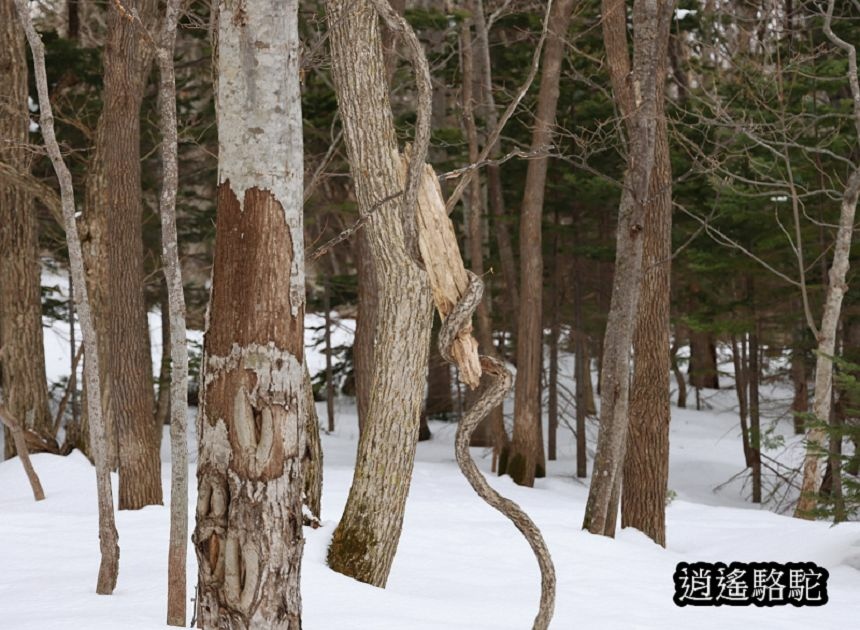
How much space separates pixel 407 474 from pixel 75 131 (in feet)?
36.7

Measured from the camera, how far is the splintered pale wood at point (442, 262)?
5.40 meters

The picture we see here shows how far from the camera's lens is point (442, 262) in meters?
5.80

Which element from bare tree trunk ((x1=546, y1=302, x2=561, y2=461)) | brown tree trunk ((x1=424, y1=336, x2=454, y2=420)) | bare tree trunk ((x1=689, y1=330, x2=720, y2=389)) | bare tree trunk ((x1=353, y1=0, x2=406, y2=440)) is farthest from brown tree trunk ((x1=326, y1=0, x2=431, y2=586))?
bare tree trunk ((x1=689, y1=330, x2=720, y2=389))

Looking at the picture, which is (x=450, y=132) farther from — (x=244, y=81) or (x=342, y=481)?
(x=244, y=81)

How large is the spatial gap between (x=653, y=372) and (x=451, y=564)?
3051mm

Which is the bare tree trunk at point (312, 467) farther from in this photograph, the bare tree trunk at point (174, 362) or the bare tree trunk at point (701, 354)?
the bare tree trunk at point (701, 354)

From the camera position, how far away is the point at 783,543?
9.49 metres

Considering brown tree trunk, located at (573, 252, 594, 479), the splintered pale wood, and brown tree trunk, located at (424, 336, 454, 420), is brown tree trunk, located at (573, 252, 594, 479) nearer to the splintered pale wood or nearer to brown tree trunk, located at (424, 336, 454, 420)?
brown tree trunk, located at (424, 336, 454, 420)

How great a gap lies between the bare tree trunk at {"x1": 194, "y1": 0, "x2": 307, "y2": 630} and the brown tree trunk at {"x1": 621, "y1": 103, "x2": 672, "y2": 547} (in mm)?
6405

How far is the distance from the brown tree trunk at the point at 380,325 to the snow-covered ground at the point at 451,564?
12.9 inches

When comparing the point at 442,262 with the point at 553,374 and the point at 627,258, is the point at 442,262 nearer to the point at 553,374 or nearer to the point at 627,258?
the point at 627,258

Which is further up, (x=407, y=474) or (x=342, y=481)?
(x=407, y=474)

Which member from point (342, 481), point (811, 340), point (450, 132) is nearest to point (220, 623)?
point (342, 481)

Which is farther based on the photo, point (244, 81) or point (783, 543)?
point (783, 543)
